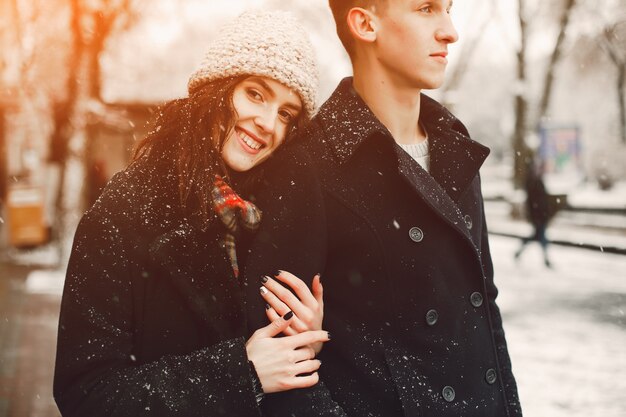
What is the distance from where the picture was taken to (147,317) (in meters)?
1.94

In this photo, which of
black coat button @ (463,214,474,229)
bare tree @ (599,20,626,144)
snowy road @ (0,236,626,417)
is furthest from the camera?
bare tree @ (599,20,626,144)

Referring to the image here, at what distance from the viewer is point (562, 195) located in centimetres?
2275

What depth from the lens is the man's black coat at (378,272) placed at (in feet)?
6.61

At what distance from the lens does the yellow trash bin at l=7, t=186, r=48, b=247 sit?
15844mm

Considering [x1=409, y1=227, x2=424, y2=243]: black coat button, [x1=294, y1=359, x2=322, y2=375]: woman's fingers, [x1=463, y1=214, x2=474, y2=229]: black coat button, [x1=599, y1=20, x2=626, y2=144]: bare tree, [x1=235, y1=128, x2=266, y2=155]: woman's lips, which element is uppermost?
[x1=599, y1=20, x2=626, y2=144]: bare tree

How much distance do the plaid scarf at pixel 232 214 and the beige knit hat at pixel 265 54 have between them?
0.36 meters

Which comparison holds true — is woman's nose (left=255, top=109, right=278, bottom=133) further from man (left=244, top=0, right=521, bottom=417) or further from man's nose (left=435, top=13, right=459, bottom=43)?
man's nose (left=435, top=13, right=459, bottom=43)

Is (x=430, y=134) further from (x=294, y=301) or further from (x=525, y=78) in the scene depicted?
(x=525, y=78)

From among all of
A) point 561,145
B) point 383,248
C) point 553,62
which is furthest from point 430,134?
point 561,145

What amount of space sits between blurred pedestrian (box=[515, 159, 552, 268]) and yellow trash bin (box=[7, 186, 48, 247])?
10.2 m

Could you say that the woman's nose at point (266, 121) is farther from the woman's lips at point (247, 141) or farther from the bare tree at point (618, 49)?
the bare tree at point (618, 49)

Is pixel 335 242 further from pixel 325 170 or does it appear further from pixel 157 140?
pixel 157 140

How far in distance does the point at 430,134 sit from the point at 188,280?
3.33ft

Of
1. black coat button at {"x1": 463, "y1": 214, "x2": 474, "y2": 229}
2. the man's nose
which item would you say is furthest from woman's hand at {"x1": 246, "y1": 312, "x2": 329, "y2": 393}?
the man's nose
